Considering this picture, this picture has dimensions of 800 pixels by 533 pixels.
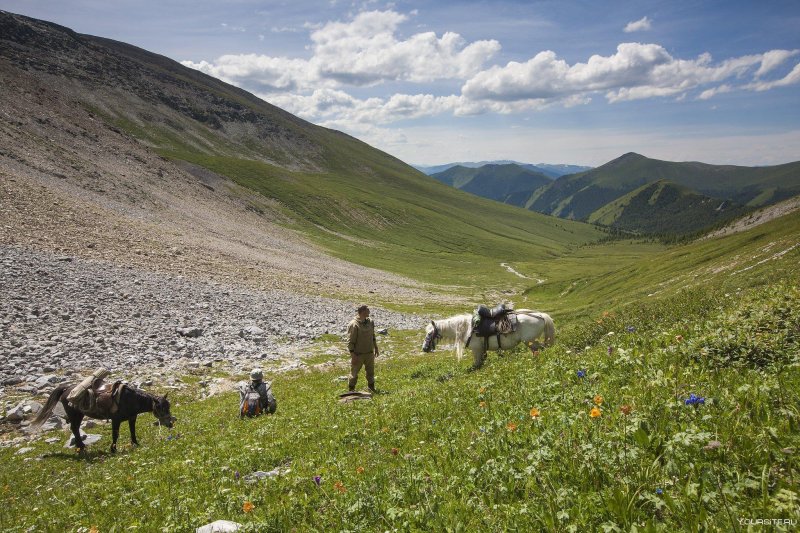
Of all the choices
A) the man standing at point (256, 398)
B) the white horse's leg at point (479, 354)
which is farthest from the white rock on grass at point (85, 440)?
the white horse's leg at point (479, 354)

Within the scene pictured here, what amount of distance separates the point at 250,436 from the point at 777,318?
12874mm

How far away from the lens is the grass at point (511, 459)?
14.3 feet

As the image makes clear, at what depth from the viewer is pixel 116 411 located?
14422 mm

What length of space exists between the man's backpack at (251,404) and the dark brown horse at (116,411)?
2586mm

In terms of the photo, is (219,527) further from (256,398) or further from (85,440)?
(85,440)

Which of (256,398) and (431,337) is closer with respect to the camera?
(256,398)

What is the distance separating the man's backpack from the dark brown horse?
8.48ft

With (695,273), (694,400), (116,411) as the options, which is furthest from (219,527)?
(695,273)

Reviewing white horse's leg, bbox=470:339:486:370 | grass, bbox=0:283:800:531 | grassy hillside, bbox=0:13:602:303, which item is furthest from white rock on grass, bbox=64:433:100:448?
grassy hillside, bbox=0:13:602:303

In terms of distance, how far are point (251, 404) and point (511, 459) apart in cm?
1275

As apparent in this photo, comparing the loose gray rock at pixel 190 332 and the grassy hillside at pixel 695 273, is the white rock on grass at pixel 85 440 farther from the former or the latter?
the grassy hillside at pixel 695 273

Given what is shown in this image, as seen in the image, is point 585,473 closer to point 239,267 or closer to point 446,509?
point 446,509

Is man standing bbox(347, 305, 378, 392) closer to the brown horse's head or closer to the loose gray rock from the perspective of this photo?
the brown horse's head

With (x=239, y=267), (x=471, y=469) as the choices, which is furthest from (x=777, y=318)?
(x=239, y=267)
